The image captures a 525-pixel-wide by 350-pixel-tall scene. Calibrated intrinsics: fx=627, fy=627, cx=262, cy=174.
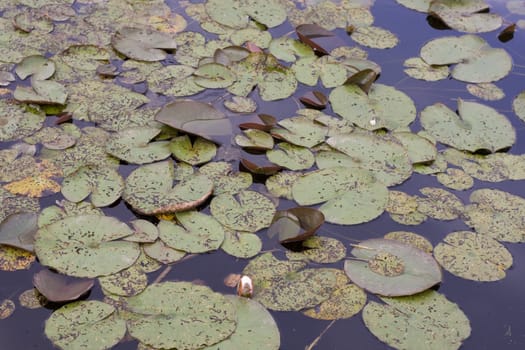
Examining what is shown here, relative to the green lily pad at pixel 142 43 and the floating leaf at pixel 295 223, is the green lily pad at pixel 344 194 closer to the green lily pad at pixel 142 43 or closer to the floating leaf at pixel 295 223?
the floating leaf at pixel 295 223

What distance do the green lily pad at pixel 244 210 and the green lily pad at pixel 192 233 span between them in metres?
0.05

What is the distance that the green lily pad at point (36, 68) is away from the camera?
3.44 metres

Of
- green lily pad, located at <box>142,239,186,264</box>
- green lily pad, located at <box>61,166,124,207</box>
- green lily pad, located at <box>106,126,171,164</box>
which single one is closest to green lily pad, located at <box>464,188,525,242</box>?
green lily pad, located at <box>142,239,186,264</box>

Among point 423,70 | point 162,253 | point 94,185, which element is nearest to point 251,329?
point 162,253

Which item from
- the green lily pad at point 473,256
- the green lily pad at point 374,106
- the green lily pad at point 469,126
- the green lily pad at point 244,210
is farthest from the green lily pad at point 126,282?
the green lily pad at point 469,126

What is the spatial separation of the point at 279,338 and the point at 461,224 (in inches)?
42.2

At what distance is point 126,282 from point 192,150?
33.1 inches

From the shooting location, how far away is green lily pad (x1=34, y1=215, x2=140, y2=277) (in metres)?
2.44

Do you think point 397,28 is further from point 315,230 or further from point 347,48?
point 315,230

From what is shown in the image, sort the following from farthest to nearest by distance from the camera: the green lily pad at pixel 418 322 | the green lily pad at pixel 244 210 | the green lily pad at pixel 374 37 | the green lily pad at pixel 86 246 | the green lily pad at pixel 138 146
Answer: the green lily pad at pixel 374 37 < the green lily pad at pixel 138 146 < the green lily pad at pixel 244 210 < the green lily pad at pixel 86 246 < the green lily pad at pixel 418 322

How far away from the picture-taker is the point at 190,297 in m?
2.38

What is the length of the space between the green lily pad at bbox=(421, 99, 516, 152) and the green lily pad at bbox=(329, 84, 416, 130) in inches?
4.5

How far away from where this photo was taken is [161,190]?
2.78 m

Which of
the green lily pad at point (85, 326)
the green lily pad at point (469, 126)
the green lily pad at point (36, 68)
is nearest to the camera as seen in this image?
the green lily pad at point (85, 326)
